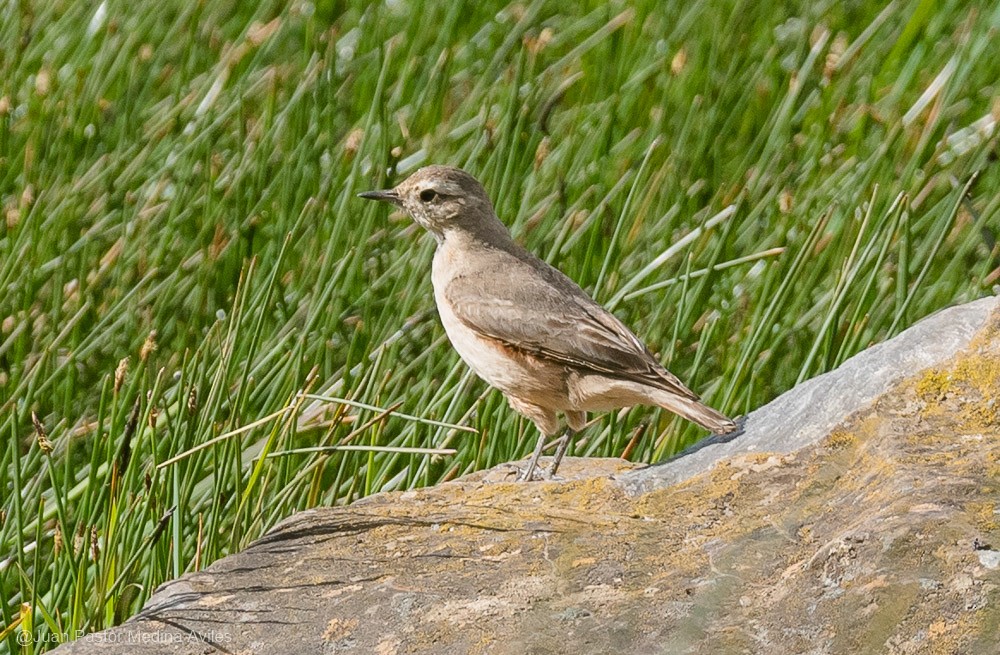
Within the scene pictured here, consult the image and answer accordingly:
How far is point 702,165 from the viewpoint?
205 inches

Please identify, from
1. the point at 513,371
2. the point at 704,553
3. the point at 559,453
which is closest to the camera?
the point at 704,553

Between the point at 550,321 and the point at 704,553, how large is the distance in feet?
4.57

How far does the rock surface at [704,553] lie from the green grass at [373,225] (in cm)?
46

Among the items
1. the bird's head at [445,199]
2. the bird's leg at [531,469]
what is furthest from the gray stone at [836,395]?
the bird's head at [445,199]

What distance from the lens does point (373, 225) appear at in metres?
4.88

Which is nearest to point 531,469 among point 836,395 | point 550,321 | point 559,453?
point 559,453

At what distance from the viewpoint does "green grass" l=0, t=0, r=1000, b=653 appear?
3.56 metres

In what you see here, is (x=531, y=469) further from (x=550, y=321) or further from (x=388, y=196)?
(x=388, y=196)

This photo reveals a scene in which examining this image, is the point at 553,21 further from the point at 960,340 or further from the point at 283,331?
the point at 960,340

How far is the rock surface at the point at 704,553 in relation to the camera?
212 centimetres

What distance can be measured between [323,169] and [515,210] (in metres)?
0.93

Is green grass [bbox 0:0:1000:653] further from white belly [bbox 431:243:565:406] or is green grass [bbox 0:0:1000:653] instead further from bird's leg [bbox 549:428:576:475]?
bird's leg [bbox 549:428:576:475]

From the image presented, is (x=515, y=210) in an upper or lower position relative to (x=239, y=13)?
lower

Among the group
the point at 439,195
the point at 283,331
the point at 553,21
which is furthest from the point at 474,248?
the point at 553,21
